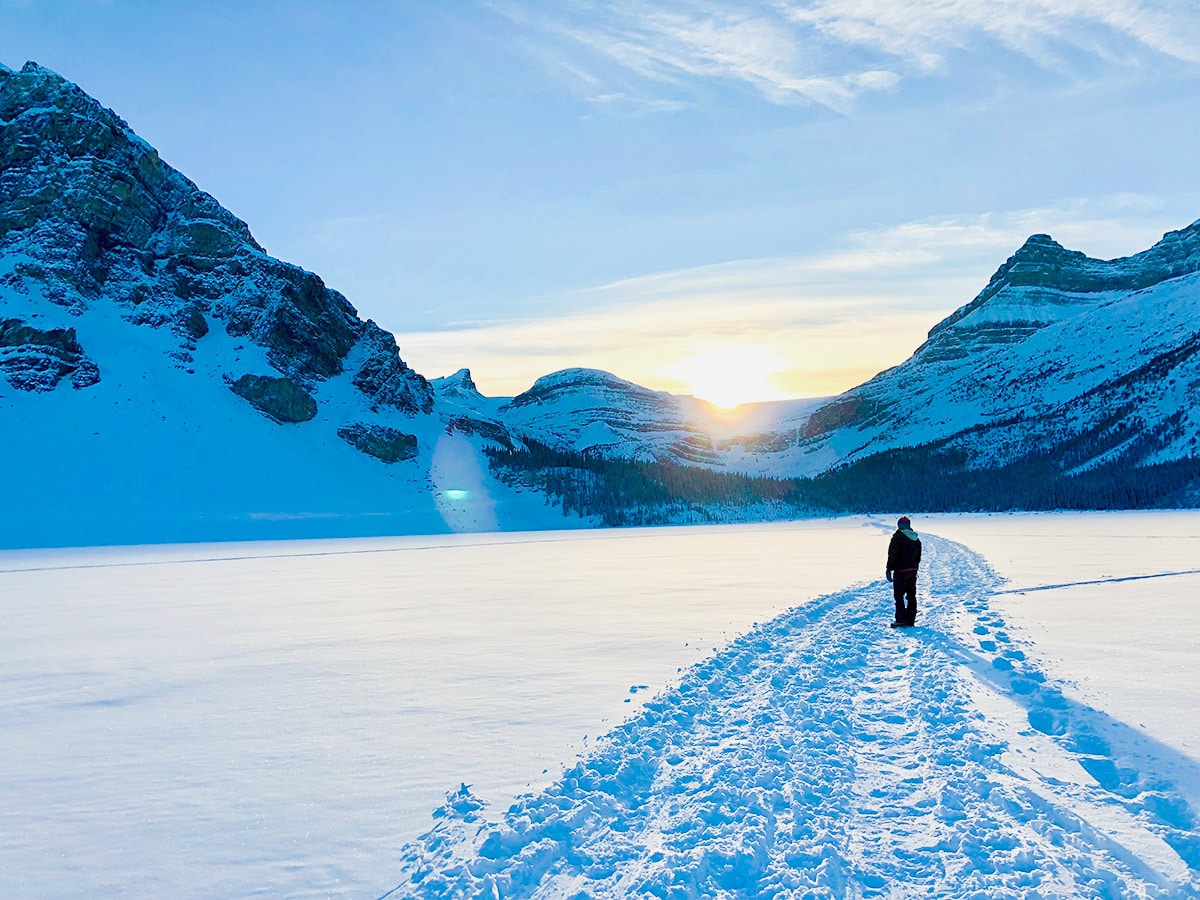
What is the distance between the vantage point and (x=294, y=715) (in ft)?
33.0

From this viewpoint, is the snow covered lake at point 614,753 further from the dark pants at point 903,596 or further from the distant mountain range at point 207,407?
the distant mountain range at point 207,407

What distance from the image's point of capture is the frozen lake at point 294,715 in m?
6.08

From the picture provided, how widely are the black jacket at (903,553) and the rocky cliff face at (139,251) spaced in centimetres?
14507

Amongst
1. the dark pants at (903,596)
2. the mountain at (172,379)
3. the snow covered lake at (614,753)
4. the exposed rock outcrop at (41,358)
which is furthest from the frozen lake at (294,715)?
the exposed rock outcrop at (41,358)

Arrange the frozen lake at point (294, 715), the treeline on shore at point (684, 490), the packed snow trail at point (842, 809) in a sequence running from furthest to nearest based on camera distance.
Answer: the treeline on shore at point (684, 490) < the frozen lake at point (294, 715) < the packed snow trail at point (842, 809)

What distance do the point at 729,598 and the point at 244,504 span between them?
10313 centimetres

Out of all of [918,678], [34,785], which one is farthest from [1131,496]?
[34,785]

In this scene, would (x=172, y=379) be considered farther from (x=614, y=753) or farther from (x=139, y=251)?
(x=614, y=753)

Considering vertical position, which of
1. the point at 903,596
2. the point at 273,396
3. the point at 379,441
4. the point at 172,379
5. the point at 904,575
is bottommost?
the point at 903,596

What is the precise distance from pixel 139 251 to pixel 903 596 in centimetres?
17182

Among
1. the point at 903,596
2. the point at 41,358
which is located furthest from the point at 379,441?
the point at 903,596

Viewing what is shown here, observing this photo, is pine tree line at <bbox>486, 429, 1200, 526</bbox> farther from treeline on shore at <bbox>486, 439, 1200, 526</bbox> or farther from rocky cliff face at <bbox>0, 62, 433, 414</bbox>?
rocky cliff face at <bbox>0, 62, 433, 414</bbox>

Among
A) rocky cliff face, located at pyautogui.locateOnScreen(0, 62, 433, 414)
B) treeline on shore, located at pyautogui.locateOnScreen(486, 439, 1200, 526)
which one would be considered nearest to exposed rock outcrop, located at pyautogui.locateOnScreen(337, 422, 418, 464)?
rocky cliff face, located at pyautogui.locateOnScreen(0, 62, 433, 414)

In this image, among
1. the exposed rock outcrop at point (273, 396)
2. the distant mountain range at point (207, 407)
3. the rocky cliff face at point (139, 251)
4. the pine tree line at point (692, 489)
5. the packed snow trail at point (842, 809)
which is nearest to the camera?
the packed snow trail at point (842, 809)
